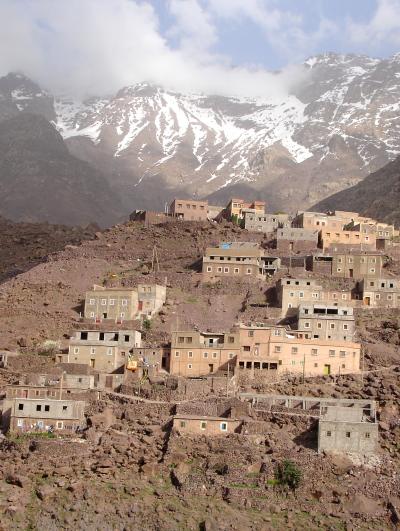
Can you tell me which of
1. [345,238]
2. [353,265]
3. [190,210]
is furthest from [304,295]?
[190,210]

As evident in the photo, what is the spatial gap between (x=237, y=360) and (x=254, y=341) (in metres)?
2.53

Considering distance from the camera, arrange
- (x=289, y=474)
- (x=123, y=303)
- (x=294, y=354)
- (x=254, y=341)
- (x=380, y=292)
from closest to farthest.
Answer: (x=289, y=474) < (x=294, y=354) < (x=254, y=341) < (x=123, y=303) < (x=380, y=292)

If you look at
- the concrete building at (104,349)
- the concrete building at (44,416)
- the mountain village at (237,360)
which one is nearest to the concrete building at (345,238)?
the mountain village at (237,360)

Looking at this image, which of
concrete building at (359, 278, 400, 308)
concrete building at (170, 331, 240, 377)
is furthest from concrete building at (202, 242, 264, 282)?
concrete building at (170, 331, 240, 377)

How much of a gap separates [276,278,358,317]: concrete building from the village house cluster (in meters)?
0.10

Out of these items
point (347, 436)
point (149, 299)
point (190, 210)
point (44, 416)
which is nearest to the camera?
point (347, 436)

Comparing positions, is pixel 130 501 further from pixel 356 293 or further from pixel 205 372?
pixel 356 293

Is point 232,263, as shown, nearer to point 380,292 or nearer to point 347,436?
point 380,292

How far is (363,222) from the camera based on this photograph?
378 feet

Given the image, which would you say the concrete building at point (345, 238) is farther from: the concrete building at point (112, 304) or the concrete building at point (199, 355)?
the concrete building at point (199, 355)

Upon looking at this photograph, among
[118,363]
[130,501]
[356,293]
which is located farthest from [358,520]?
[356,293]

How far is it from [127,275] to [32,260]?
2216 cm

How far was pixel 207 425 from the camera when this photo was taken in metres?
69.1

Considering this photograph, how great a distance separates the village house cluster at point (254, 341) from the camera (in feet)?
233
